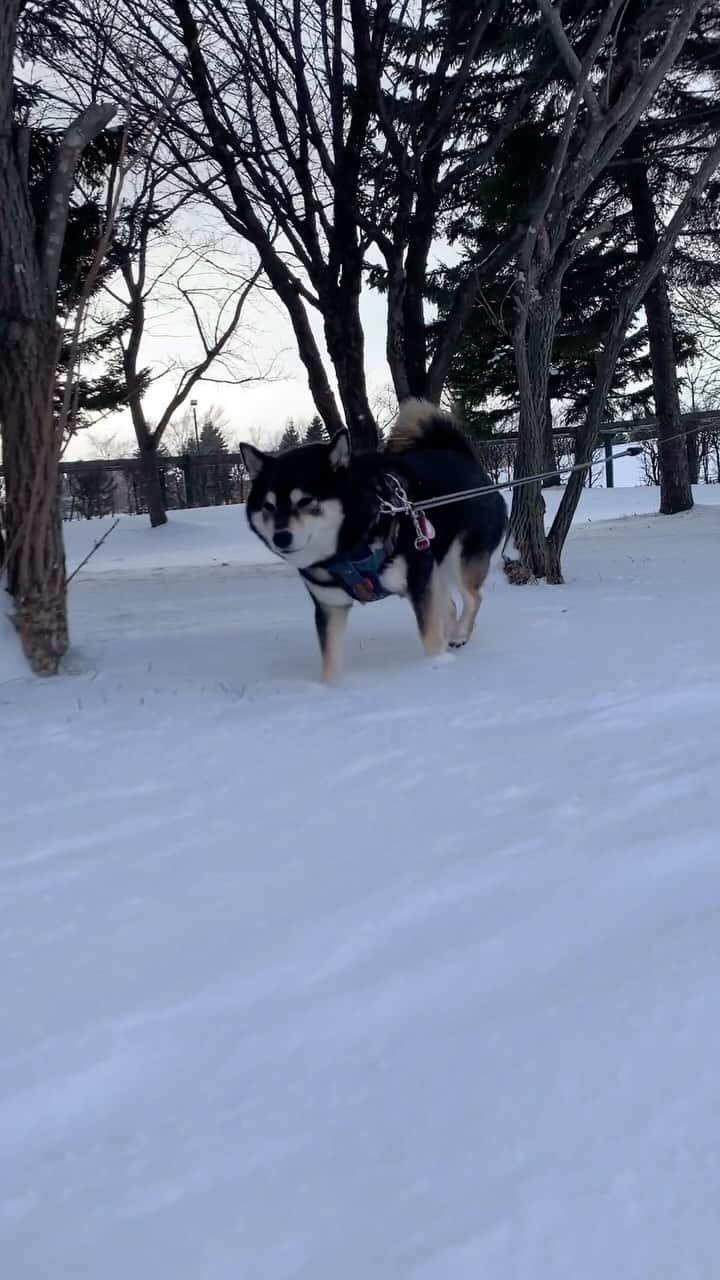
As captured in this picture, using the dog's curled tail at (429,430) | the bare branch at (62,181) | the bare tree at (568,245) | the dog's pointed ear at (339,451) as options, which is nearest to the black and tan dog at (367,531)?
the dog's pointed ear at (339,451)

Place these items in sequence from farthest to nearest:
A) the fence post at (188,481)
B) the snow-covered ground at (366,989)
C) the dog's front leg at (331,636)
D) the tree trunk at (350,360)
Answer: the fence post at (188,481)
the tree trunk at (350,360)
the dog's front leg at (331,636)
the snow-covered ground at (366,989)

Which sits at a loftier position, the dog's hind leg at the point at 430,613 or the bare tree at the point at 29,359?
the bare tree at the point at 29,359

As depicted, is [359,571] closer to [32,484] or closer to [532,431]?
[32,484]

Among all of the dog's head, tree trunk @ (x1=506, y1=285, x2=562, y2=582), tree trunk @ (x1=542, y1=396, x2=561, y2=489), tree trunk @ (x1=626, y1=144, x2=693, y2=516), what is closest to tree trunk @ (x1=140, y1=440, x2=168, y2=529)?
tree trunk @ (x1=542, y1=396, x2=561, y2=489)

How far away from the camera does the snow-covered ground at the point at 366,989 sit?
99 centimetres

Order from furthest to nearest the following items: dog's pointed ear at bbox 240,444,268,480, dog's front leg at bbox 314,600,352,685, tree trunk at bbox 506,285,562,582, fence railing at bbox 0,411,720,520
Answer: fence railing at bbox 0,411,720,520, tree trunk at bbox 506,285,562,582, dog's front leg at bbox 314,600,352,685, dog's pointed ear at bbox 240,444,268,480

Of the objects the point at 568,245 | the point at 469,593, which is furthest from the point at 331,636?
the point at 568,245

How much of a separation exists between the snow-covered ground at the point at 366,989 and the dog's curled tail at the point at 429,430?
1.85m

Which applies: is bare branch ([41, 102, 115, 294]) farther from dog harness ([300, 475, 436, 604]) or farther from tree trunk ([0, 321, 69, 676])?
dog harness ([300, 475, 436, 604])

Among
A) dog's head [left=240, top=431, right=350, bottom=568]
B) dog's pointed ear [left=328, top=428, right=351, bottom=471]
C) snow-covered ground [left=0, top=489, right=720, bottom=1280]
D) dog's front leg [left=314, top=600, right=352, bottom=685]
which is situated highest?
dog's pointed ear [left=328, top=428, right=351, bottom=471]

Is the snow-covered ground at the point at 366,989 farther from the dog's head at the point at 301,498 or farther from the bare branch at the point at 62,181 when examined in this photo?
the bare branch at the point at 62,181

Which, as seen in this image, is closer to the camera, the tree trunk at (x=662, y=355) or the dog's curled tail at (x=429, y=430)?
the dog's curled tail at (x=429, y=430)

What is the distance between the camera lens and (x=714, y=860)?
5.69 ft

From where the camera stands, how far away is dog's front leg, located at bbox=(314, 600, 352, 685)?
3531mm
